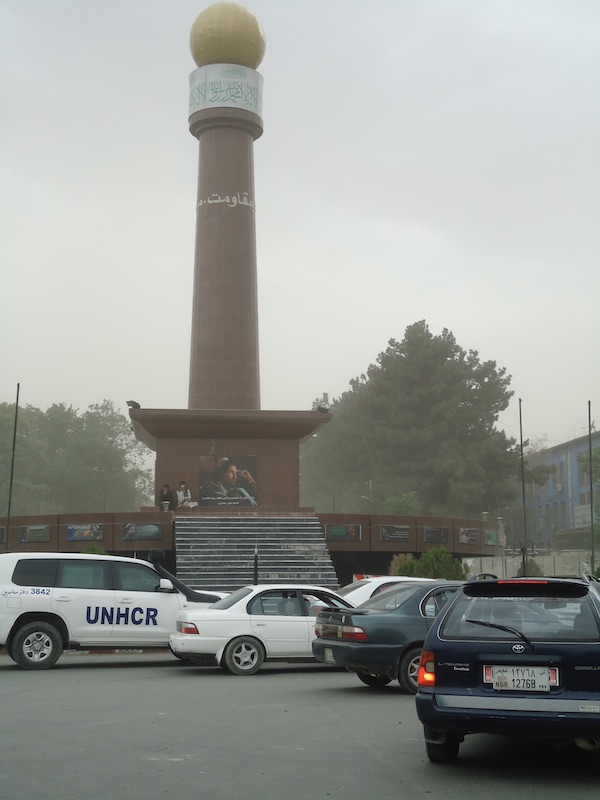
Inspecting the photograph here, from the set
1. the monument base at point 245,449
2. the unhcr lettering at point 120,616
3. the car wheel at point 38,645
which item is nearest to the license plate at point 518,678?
the unhcr lettering at point 120,616

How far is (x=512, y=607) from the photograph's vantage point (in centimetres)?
760

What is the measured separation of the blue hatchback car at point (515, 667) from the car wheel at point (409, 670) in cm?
446

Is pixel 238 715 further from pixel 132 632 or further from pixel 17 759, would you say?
pixel 132 632

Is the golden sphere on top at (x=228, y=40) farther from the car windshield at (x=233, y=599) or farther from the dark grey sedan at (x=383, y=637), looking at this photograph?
the dark grey sedan at (x=383, y=637)

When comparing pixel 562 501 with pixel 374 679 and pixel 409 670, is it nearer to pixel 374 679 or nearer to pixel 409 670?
pixel 374 679

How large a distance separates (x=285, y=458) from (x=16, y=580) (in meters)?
21.7

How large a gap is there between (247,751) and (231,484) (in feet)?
92.4

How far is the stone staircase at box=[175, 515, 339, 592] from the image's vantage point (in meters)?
28.6

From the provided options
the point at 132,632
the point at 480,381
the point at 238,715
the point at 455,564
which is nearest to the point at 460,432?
the point at 480,381

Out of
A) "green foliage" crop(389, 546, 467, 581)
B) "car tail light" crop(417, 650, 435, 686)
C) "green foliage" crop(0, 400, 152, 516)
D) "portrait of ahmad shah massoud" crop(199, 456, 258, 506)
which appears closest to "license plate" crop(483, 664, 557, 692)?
"car tail light" crop(417, 650, 435, 686)

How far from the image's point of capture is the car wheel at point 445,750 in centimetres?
755

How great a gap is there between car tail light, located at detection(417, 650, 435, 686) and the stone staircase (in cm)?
2036

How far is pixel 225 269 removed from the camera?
38344 mm

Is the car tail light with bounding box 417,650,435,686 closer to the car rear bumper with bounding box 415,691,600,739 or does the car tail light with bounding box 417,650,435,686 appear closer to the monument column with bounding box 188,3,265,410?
the car rear bumper with bounding box 415,691,600,739
